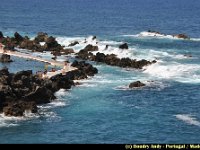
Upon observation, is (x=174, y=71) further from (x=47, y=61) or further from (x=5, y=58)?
(x=5, y=58)

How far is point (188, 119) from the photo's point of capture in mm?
71188

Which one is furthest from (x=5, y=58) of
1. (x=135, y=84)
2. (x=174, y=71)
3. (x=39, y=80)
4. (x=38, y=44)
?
(x=174, y=71)

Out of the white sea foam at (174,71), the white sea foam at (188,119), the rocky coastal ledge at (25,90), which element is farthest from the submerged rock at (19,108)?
the white sea foam at (174,71)

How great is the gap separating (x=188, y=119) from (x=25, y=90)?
77.7 feet

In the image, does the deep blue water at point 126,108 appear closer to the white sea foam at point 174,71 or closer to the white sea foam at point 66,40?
the white sea foam at point 174,71

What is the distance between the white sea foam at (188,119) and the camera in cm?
6975

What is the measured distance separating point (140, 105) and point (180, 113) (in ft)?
21.6

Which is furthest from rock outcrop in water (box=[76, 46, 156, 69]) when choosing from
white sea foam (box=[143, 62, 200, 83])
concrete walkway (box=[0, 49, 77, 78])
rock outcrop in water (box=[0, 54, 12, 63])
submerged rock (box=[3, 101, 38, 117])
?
submerged rock (box=[3, 101, 38, 117])

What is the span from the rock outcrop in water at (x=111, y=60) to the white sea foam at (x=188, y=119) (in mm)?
35946

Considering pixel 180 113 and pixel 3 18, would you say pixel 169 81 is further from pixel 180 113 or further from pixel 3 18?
pixel 3 18

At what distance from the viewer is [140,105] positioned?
78188mm

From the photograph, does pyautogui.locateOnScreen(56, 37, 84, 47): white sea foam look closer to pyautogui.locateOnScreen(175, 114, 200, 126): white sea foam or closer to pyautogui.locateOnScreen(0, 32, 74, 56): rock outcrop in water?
pyautogui.locateOnScreen(0, 32, 74, 56): rock outcrop in water

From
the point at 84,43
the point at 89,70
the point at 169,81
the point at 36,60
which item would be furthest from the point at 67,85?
the point at 84,43

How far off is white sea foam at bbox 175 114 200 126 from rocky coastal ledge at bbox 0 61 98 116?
1918 centimetres
